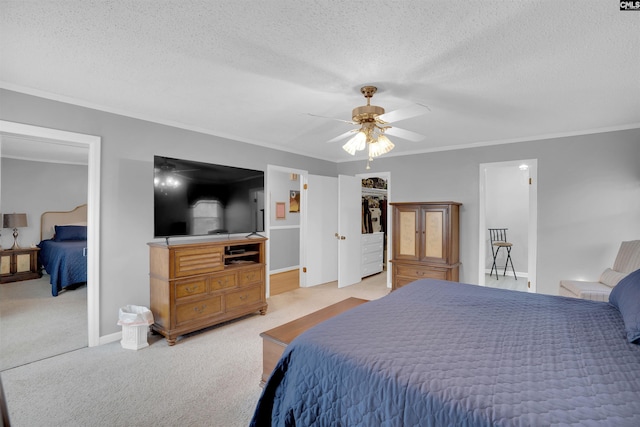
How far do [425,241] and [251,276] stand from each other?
2468 millimetres

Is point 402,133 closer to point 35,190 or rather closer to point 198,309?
point 198,309

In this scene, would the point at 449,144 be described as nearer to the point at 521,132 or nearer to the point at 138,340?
the point at 521,132

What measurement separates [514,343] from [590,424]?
1.76 ft

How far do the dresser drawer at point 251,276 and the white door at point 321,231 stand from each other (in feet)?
4.84

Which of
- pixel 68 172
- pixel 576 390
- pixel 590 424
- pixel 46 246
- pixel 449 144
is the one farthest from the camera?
pixel 68 172

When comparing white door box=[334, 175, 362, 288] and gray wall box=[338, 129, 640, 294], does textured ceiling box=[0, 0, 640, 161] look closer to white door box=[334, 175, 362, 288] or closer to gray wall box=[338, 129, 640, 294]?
gray wall box=[338, 129, 640, 294]

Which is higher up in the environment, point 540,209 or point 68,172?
point 68,172

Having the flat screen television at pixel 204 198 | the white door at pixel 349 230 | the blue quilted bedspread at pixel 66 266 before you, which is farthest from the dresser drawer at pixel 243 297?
the blue quilted bedspread at pixel 66 266

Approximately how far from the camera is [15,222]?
539 centimetres

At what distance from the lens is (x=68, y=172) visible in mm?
6188

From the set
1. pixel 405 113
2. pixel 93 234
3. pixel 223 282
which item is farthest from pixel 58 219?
pixel 405 113

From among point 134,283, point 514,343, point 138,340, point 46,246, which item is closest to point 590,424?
point 514,343

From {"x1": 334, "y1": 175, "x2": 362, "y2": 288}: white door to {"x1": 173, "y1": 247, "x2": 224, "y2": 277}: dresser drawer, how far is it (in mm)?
2392

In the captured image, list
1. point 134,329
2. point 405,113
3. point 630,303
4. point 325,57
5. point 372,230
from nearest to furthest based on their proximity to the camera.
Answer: point 630,303, point 325,57, point 405,113, point 134,329, point 372,230
